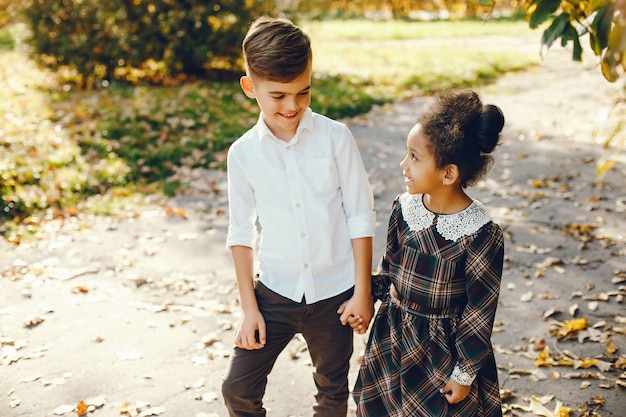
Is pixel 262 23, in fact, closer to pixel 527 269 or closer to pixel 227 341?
pixel 227 341

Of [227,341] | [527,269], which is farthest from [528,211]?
[227,341]

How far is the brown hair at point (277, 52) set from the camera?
2131 mm

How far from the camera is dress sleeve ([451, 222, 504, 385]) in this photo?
205 cm

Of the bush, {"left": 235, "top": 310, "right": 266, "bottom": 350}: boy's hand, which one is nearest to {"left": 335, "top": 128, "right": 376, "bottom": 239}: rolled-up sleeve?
{"left": 235, "top": 310, "right": 266, "bottom": 350}: boy's hand

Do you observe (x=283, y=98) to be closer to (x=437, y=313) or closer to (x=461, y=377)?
(x=437, y=313)

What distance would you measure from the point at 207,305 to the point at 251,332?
6.77 feet

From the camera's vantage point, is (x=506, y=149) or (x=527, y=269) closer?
(x=527, y=269)

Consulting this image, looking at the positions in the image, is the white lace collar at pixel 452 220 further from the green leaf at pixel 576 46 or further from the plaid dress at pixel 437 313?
the green leaf at pixel 576 46

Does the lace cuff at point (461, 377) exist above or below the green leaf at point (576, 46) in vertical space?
below

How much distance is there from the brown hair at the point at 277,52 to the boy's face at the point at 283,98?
0.07 feet

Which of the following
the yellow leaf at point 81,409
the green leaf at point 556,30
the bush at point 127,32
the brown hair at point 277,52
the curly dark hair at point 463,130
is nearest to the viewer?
the curly dark hair at point 463,130

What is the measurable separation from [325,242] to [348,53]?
39.1 ft

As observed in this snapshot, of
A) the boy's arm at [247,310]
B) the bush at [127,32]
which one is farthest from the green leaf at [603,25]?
the bush at [127,32]

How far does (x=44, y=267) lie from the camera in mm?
4766
